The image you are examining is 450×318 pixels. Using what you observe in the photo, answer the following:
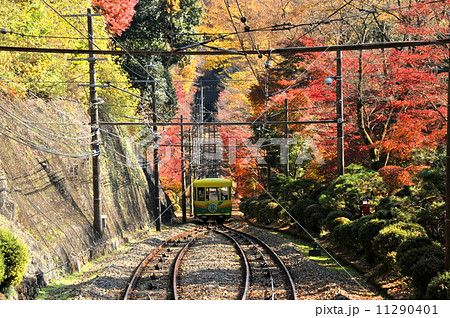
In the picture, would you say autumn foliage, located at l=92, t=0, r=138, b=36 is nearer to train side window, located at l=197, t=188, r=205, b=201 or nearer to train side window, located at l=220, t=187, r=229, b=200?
train side window, located at l=197, t=188, r=205, b=201

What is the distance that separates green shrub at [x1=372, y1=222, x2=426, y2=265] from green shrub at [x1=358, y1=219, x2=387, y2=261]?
64cm

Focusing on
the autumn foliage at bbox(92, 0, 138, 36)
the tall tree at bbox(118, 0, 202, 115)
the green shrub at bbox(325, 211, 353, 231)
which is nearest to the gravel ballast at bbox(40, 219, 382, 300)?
the green shrub at bbox(325, 211, 353, 231)

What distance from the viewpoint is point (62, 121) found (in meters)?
21.2

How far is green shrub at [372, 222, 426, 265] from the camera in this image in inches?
401

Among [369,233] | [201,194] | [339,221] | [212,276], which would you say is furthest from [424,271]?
[201,194]

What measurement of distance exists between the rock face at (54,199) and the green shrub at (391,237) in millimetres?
7710

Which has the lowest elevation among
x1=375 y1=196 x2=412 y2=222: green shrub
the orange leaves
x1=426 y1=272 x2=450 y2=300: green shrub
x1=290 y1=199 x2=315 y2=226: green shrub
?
x1=290 y1=199 x2=315 y2=226: green shrub

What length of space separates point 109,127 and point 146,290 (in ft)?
61.4

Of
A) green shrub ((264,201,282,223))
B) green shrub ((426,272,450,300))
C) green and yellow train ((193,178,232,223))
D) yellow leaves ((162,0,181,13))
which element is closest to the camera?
green shrub ((426,272,450,300))

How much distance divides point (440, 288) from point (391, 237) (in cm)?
314

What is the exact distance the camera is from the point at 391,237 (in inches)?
405

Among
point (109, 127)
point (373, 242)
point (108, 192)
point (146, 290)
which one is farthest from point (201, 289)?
point (109, 127)

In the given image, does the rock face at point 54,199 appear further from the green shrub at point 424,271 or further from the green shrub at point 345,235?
the green shrub at point 424,271
